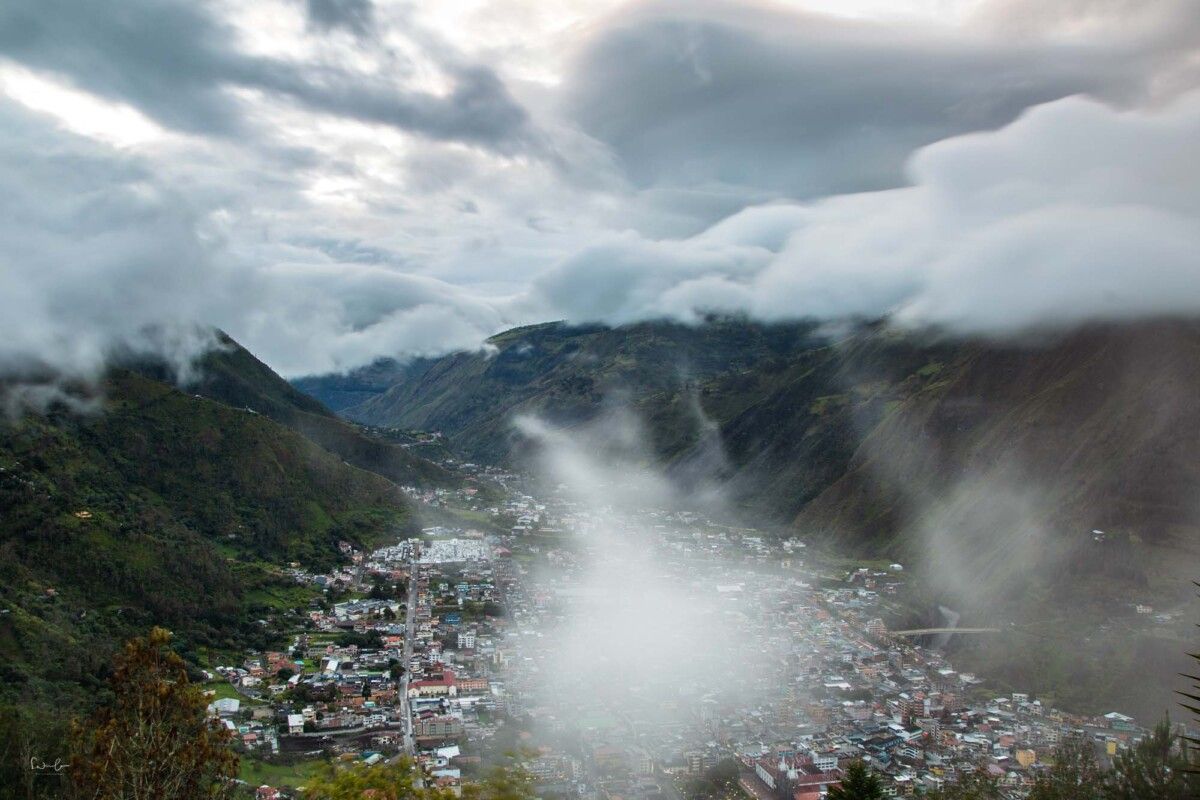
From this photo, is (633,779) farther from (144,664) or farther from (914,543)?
(914,543)

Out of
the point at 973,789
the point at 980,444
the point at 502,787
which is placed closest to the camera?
the point at 502,787

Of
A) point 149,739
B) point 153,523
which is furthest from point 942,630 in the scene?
point 153,523

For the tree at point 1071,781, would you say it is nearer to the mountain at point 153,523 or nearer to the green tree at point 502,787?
the green tree at point 502,787

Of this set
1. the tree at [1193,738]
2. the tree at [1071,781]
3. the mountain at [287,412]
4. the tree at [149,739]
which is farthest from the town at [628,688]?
the mountain at [287,412]

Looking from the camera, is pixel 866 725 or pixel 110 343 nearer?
pixel 866 725

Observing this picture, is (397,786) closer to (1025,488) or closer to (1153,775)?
(1153,775)

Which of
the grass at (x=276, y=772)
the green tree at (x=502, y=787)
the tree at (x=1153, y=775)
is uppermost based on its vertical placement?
the green tree at (x=502, y=787)

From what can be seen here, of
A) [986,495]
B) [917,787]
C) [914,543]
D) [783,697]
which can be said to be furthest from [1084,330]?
[917,787]
